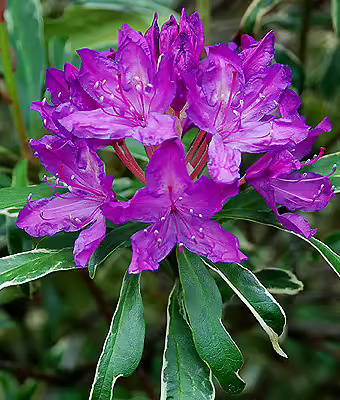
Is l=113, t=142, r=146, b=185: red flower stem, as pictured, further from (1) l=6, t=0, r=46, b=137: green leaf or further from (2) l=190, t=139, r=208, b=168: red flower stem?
(1) l=6, t=0, r=46, b=137: green leaf

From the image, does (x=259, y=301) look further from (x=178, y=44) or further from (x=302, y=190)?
(x=178, y=44)

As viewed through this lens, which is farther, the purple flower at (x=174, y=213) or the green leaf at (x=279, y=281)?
the green leaf at (x=279, y=281)

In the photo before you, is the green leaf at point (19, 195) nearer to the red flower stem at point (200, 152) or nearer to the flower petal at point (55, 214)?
the flower petal at point (55, 214)

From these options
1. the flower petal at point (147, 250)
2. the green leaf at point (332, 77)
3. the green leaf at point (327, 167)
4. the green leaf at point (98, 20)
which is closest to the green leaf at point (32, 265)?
the flower petal at point (147, 250)

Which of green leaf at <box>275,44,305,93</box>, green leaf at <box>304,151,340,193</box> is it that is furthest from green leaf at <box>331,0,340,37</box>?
green leaf at <box>304,151,340,193</box>

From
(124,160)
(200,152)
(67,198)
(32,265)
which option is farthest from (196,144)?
(32,265)

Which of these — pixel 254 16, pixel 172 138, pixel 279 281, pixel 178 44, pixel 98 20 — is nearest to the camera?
pixel 172 138

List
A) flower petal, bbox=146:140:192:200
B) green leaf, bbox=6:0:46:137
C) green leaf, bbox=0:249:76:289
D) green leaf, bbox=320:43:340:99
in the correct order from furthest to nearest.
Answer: green leaf, bbox=320:43:340:99 < green leaf, bbox=6:0:46:137 < green leaf, bbox=0:249:76:289 < flower petal, bbox=146:140:192:200
